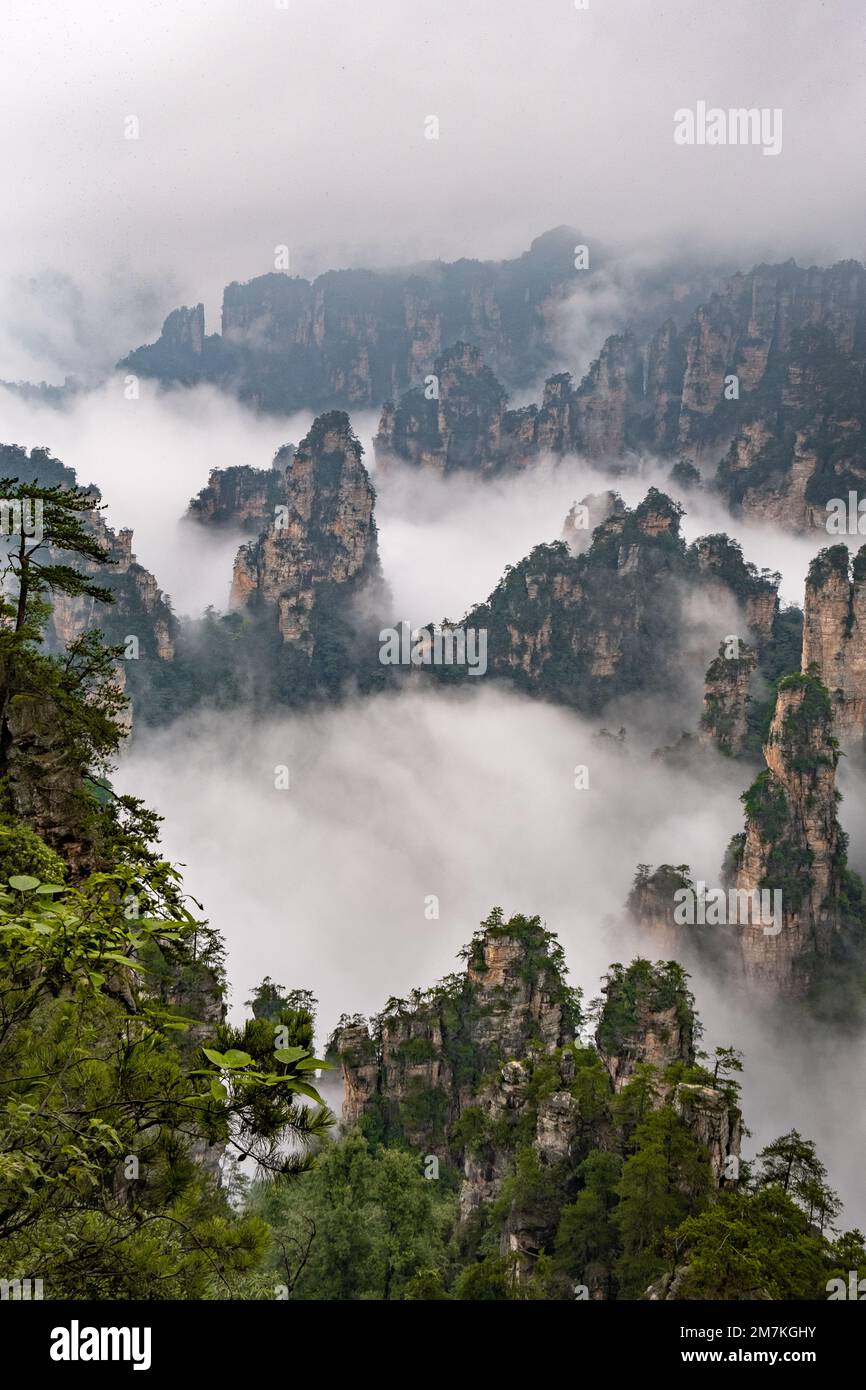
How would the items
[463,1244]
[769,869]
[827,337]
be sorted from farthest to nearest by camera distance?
1. [827,337]
2. [769,869]
3. [463,1244]

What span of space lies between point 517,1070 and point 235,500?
13426cm

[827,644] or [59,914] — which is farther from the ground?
[827,644]

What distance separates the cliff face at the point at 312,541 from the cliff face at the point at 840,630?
7261cm

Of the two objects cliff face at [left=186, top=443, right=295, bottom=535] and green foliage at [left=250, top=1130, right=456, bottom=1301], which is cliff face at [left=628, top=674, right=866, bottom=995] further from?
cliff face at [left=186, top=443, right=295, bottom=535]

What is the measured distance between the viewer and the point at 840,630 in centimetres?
7788

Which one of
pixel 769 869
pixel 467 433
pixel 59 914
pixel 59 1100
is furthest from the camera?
pixel 467 433

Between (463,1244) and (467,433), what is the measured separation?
16858 cm

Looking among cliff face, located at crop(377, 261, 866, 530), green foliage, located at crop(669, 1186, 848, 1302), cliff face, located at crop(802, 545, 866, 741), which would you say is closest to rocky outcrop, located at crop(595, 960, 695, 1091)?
green foliage, located at crop(669, 1186, 848, 1302)

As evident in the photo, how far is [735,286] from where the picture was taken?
16062cm

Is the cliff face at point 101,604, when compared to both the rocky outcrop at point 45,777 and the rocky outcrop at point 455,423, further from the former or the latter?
the rocky outcrop at point 45,777

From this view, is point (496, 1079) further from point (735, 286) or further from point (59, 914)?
point (735, 286)

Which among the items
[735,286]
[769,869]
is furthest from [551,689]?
[735,286]

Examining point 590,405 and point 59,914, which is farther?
point 590,405

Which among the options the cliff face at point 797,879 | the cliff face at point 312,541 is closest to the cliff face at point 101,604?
the cliff face at point 312,541
